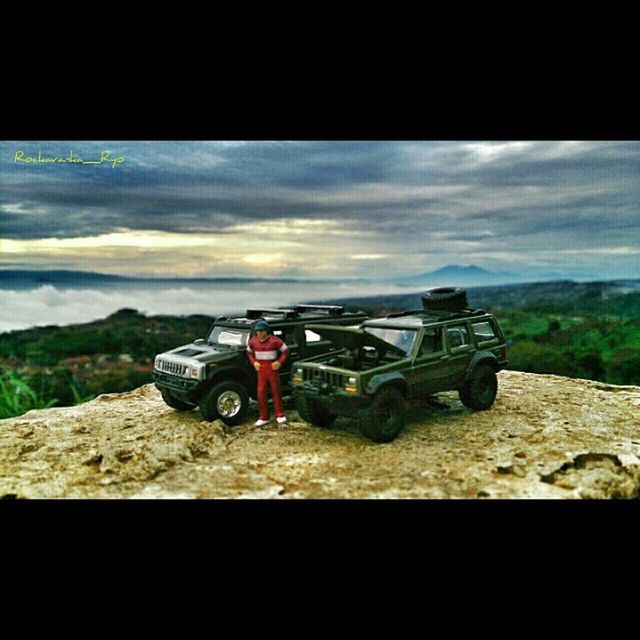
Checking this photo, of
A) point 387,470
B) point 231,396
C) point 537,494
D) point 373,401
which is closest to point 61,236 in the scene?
point 231,396

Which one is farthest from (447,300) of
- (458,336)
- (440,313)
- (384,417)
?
(384,417)

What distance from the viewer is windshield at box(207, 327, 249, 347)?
8.26 metres

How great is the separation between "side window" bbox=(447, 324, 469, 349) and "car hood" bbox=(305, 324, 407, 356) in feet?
3.07

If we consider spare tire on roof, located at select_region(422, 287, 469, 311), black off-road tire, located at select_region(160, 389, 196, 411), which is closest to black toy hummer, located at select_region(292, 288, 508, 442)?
spare tire on roof, located at select_region(422, 287, 469, 311)

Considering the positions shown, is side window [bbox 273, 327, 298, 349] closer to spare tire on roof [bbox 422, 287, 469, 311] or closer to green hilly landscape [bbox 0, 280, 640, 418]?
green hilly landscape [bbox 0, 280, 640, 418]

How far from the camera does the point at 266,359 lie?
776cm

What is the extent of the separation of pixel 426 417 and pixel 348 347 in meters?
1.53

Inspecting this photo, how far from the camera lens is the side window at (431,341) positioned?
7.68 metres

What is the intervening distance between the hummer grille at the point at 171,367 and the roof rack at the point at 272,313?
4.57 ft

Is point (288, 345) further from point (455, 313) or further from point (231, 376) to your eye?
point (455, 313)

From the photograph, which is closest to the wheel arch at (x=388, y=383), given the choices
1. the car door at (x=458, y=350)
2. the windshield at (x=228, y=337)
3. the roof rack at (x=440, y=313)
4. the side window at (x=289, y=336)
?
the car door at (x=458, y=350)

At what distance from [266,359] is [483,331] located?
10.9ft

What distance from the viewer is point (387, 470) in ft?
20.5

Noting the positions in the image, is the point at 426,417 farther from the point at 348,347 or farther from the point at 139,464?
the point at 139,464
